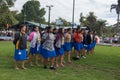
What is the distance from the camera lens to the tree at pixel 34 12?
353 ft

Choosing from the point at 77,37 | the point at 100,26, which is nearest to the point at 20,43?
the point at 77,37

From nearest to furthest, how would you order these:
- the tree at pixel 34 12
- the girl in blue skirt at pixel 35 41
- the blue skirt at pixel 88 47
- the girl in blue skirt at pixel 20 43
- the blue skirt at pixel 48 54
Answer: the girl in blue skirt at pixel 20 43 < the blue skirt at pixel 48 54 < the girl in blue skirt at pixel 35 41 < the blue skirt at pixel 88 47 < the tree at pixel 34 12

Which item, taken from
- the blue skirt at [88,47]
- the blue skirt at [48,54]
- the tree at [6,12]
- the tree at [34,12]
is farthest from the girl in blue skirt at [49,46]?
the tree at [34,12]

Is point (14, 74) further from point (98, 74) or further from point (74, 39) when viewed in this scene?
point (74, 39)

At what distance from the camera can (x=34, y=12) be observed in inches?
4240

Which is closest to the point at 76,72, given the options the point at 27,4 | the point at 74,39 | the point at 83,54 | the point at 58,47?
the point at 58,47

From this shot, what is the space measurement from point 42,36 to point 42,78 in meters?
3.00

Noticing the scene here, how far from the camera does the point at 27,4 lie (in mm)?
108062

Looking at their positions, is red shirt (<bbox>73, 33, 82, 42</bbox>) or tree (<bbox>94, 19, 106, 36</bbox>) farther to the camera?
tree (<bbox>94, 19, 106, 36</bbox>)

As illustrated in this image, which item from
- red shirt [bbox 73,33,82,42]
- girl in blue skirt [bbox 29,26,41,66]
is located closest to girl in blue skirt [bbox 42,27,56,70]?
girl in blue skirt [bbox 29,26,41,66]

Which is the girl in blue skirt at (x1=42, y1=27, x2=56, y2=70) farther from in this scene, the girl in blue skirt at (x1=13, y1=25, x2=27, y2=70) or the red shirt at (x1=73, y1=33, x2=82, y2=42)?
the red shirt at (x1=73, y1=33, x2=82, y2=42)

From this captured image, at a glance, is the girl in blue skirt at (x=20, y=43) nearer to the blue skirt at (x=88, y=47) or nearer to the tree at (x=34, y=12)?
the blue skirt at (x=88, y=47)

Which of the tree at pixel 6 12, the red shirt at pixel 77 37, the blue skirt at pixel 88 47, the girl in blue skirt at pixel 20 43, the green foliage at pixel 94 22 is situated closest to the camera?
the girl in blue skirt at pixel 20 43

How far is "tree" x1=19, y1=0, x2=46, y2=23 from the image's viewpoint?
353 ft
